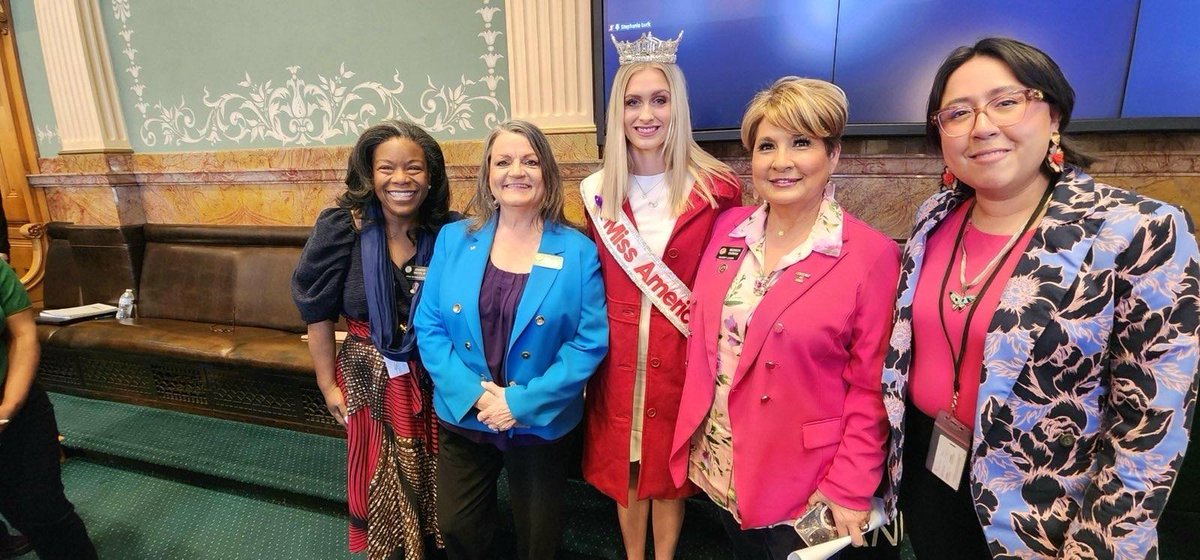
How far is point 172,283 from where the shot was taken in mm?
3363

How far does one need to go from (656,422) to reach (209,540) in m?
2.01

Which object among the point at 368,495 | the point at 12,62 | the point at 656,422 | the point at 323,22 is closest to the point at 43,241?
the point at 12,62

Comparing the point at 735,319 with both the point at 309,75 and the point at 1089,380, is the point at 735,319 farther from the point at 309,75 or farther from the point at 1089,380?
the point at 309,75

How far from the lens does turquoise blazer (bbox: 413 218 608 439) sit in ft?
4.53

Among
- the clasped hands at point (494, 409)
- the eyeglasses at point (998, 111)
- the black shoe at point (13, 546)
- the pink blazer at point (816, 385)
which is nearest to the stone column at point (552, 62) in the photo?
the clasped hands at point (494, 409)

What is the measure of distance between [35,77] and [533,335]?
15.6ft

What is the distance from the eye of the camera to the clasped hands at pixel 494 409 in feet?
4.51

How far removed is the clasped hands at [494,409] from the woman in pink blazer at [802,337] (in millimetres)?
565

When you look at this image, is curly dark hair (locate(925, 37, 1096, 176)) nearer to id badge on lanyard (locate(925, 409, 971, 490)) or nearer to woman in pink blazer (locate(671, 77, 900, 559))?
woman in pink blazer (locate(671, 77, 900, 559))

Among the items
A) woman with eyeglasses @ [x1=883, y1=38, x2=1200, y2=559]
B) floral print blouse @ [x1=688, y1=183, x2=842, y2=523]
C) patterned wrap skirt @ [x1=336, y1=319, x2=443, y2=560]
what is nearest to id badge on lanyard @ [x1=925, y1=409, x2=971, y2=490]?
woman with eyeglasses @ [x1=883, y1=38, x2=1200, y2=559]

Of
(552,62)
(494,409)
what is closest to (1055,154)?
(494,409)

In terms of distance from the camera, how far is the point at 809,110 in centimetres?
109

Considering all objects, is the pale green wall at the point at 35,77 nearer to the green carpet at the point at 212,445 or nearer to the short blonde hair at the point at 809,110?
the green carpet at the point at 212,445

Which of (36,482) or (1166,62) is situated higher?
(1166,62)
